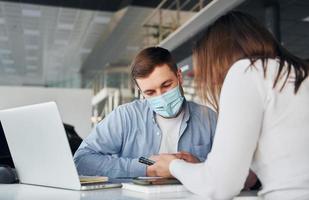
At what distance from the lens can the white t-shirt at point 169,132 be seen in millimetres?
1766

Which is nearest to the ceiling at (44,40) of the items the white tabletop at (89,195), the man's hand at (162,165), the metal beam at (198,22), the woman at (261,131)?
the metal beam at (198,22)

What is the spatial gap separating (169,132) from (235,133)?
88cm

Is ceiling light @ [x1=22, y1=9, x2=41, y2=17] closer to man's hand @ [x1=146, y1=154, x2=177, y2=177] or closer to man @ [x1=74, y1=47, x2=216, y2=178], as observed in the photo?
man @ [x1=74, y1=47, x2=216, y2=178]

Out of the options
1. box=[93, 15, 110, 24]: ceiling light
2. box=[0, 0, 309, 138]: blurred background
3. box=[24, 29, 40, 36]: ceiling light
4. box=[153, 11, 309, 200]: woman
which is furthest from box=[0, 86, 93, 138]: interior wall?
box=[24, 29, 40, 36]: ceiling light

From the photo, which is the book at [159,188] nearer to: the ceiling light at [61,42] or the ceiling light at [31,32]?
the ceiling light at [31,32]

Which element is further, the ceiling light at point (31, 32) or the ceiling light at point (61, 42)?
the ceiling light at point (61, 42)

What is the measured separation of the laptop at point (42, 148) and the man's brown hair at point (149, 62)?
600mm

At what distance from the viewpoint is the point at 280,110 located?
985 millimetres

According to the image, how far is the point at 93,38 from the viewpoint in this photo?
28.7 feet

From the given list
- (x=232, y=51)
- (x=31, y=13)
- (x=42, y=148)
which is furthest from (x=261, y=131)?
(x=31, y=13)

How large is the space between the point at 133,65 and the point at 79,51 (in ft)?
26.1

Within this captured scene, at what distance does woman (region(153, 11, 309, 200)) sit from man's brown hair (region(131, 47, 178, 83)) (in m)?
0.79

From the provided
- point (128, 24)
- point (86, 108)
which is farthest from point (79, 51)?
point (86, 108)

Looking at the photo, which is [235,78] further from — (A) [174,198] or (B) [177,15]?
(B) [177,15]
